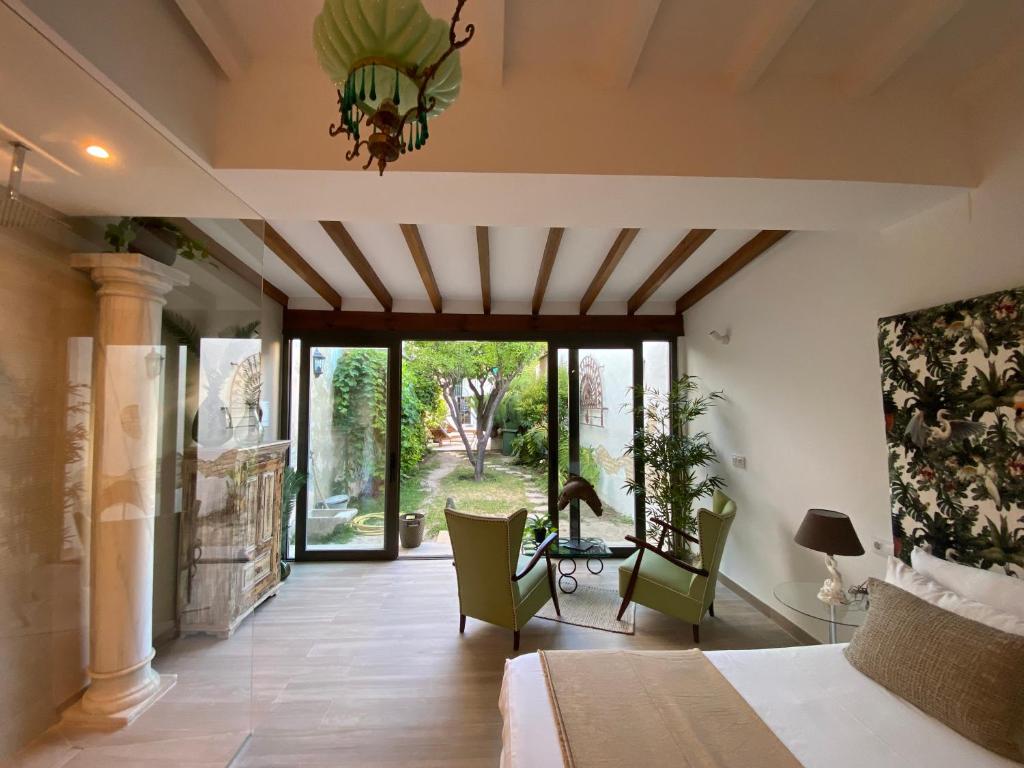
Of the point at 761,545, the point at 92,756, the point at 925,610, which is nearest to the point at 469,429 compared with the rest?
the point at 761,545

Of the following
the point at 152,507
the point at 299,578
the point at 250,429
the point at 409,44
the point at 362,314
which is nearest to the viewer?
the point at 409,44

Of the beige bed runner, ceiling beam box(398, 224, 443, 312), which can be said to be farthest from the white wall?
ceiling beam box(398, 224, 443, 312)

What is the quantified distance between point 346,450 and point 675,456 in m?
3.34

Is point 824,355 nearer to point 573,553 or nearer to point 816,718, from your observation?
point 816,718

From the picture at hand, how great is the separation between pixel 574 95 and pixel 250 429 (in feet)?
10.2

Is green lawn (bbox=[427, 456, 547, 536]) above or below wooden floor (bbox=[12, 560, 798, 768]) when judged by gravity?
above

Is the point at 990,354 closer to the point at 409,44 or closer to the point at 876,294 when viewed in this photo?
the point at 876,294

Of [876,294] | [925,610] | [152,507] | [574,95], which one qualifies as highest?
[574,95]

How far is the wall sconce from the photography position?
2.18 m

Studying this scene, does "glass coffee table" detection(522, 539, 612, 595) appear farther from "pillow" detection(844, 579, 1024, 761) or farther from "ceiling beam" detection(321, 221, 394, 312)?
"ceiling beam" detection(321, 221, 394, 312)

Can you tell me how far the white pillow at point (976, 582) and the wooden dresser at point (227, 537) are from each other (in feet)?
12.9

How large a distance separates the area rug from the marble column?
2.45 m

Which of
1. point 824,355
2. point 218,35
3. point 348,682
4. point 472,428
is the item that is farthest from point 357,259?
point 472,428

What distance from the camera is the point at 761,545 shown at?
320cm
